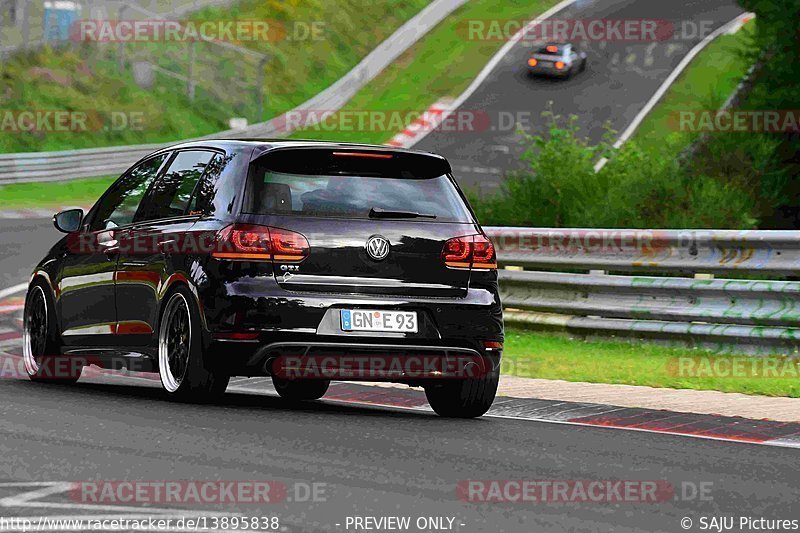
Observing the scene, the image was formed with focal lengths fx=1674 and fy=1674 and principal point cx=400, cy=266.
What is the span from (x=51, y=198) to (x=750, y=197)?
18.8 metres

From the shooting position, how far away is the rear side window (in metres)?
10.9

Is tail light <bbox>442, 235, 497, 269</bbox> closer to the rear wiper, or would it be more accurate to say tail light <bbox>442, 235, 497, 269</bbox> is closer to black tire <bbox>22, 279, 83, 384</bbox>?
the rear wiper

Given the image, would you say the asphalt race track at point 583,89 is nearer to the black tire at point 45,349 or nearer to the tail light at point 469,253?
the black tire at point 45,349

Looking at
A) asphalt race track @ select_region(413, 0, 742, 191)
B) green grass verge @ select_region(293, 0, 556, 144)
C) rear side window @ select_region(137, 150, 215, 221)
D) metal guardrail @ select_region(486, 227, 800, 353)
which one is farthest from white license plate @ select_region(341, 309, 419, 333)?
green grass verge @ select_region(293, 0, 556, 144)

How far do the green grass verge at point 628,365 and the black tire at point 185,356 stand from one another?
3532 millimetres

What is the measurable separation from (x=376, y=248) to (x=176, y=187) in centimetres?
170

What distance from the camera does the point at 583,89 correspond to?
52.4m

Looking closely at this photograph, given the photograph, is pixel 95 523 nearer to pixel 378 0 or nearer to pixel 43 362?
pixel 43 362

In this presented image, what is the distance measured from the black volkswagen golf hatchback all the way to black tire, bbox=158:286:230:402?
10 millimetres

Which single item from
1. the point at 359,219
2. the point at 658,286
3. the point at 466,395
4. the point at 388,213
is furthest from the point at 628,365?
the point at 359,219

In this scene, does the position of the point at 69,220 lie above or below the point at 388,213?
below

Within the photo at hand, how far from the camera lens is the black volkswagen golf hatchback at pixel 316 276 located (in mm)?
10055

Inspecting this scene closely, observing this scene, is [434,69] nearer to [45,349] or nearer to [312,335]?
[45,349]

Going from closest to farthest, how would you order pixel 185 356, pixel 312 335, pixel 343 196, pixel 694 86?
pixel 312 335
pixel 343 196
pixel 185 356
pixel 694 86
